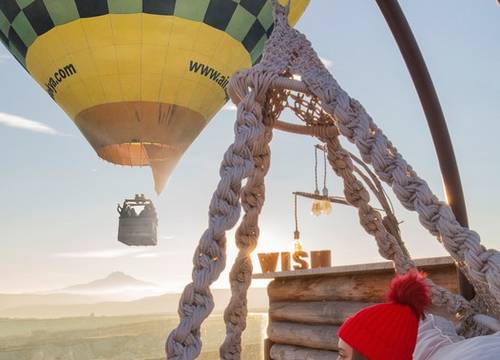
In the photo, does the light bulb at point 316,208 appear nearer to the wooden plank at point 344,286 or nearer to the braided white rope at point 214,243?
the wooden plank at point 344,286

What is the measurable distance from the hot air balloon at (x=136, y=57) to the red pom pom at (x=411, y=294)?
37.3 feet

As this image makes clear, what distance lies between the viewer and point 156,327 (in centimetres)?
10506

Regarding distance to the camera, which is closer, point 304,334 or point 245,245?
point 245,245

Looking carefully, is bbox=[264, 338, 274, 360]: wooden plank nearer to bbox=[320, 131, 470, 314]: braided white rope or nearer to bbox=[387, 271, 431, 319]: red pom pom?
bbox=[320, 131, 470, 314]: braided white rope

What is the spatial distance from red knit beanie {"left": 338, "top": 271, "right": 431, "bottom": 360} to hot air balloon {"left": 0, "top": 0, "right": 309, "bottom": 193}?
37.5ft

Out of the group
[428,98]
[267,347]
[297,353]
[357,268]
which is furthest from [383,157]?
[267,347]

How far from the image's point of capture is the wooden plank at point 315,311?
20.6 ft

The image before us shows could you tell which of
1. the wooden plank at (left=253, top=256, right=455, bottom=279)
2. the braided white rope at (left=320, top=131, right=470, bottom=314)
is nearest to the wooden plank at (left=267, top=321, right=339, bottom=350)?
the wooden plank at (left=253, top=256, right=455, bottom=279)

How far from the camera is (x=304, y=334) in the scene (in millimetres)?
7012

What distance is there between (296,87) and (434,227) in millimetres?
897

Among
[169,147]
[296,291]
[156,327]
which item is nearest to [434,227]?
[296,291]

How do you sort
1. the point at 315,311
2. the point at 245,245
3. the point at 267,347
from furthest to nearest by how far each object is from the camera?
the point at 267,347 < the point at 315,311 < the point at 245,245

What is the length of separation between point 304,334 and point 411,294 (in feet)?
16.5

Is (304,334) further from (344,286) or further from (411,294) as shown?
(411,294)
